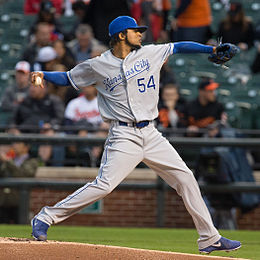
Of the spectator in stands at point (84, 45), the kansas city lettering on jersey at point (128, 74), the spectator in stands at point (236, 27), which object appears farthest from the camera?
the spectator in stands at point (236, 27)

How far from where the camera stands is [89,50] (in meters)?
12.9

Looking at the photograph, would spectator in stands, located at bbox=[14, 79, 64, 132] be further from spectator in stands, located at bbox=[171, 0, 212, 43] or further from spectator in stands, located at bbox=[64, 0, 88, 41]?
spectator in stands, located at bbox=[64, 0, 88, 41]

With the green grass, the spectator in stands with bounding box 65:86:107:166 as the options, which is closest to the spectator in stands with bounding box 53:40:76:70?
the spectator in stands with bounding box 65:86:107:166

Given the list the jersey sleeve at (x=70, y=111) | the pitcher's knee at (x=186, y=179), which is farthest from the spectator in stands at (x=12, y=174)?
the pitcher's knee at (x=186, y=179)

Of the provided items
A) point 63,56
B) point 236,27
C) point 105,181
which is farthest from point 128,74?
point 236,27

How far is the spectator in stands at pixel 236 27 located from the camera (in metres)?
13.5

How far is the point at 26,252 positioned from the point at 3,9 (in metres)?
12.2

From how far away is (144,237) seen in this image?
8117 millimetres

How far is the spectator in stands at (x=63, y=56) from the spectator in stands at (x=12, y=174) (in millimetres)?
2401

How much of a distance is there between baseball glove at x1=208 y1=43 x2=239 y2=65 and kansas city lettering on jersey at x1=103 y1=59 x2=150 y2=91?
0.56m

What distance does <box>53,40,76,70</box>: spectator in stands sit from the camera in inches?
477

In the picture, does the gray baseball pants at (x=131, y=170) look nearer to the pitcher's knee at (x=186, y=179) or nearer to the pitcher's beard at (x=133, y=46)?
the pitcher's knee at (x=186, y=179)

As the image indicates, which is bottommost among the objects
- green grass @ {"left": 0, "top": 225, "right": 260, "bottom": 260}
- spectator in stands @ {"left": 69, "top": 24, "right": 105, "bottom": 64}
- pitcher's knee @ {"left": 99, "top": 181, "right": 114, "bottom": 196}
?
green grass @ {"left": 0, "top": 225, "right": 260, "bottom": 260}

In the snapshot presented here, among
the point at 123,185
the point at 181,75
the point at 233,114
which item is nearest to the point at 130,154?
the point at 123,185
